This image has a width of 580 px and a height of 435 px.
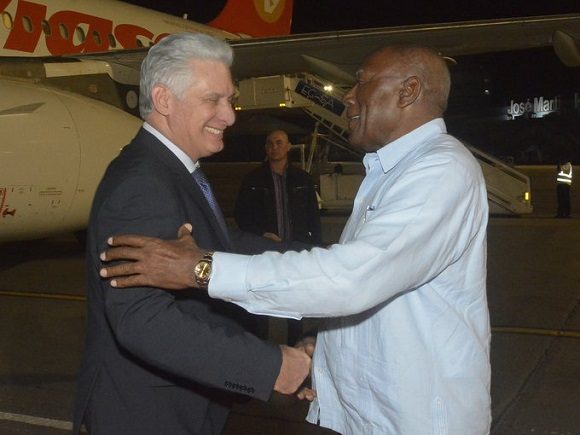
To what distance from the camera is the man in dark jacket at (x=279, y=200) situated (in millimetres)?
6293

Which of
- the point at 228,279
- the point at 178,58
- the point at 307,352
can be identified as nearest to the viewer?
the point at 228,279

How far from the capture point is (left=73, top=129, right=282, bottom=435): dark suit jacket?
1.84m

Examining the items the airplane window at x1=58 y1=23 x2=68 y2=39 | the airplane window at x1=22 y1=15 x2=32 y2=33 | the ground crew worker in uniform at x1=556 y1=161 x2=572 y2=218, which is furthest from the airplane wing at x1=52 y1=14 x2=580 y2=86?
the ground crew worker in uniform at x1=556 y1=161 x2=572 y2=218

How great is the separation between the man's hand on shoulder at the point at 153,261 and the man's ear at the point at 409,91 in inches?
28.0

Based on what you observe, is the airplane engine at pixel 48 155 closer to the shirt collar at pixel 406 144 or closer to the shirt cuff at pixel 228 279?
the shirt collar at pixel 406 144

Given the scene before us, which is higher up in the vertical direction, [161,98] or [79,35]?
[79,35]

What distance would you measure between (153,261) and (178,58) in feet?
1.95

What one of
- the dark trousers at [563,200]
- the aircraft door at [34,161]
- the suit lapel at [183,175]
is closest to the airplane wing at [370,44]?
the aircraft door at [34,161]

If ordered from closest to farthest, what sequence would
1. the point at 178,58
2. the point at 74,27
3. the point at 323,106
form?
the point at 178,58 → the point at 74,27 → the point at 323,106

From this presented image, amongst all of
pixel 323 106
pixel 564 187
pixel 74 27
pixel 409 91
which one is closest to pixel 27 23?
pixel 74 27

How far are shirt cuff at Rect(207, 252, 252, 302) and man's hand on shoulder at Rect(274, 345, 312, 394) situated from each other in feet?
0.77

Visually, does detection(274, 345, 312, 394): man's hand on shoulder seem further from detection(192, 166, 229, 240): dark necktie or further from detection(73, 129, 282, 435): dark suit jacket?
detection(192, 166, 229, 240): dark necktie

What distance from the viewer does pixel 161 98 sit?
7.00 ft

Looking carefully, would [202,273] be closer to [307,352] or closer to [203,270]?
[203,270]
